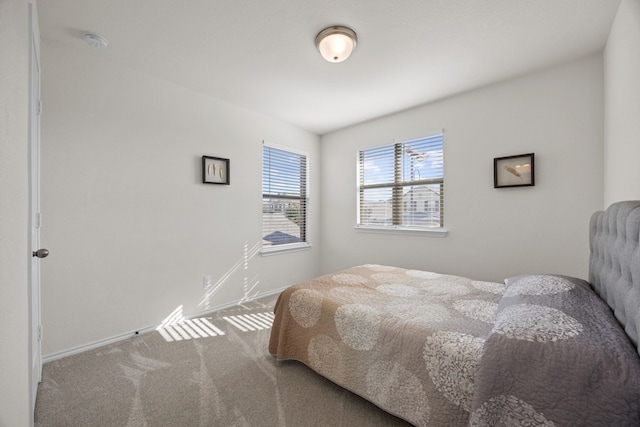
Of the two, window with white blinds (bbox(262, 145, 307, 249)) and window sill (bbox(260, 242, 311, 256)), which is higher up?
window with white blinds (bbox(262, 145, 307, 249))

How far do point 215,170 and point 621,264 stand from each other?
3295 millimetres

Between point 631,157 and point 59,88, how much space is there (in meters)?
4.10

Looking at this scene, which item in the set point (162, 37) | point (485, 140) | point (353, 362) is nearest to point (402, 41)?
point (485, 140)

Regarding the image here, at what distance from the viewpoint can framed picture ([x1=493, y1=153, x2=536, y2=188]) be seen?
2568 mm

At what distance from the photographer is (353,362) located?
1597 millimetres

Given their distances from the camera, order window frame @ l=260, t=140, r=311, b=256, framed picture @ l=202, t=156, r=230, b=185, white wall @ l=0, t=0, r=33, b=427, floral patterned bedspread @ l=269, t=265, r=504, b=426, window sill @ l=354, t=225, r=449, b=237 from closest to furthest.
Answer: white wall @ l=0, t=0, r=33, b=427
floral patterned bedspread @ l=269, t=265, r=504, b=426
framed picture @ l=202, t=156, r=230, b=185
window sill @ l=354, t=225, r=449, b=237
window frame @ l=260, t=140, r=311, b=256

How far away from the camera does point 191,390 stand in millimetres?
1732

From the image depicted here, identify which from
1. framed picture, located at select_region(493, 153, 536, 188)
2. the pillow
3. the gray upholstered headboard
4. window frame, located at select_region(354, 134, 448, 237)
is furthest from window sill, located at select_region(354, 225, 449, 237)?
the pillow

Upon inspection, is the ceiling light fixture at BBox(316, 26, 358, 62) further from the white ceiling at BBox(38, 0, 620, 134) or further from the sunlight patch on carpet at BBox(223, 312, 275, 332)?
the sunlight patch on carpet at BBox(223, 312, 275, 332)

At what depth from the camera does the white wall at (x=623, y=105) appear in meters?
1.55

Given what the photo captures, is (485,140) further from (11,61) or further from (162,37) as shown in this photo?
(11,61)

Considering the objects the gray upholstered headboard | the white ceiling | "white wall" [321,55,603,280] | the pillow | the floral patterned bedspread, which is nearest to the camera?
the pillow

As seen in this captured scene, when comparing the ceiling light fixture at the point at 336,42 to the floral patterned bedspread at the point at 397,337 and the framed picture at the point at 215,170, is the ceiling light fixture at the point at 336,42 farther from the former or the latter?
the floral patterned bedspread at the point at 397,337

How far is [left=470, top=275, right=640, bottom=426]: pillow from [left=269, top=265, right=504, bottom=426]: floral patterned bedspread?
152 mm
